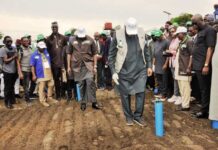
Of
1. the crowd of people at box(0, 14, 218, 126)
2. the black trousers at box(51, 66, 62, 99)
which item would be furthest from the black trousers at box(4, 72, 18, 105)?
the black trousers at box(51, 66, 62, 99)

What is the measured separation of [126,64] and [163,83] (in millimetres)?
3590

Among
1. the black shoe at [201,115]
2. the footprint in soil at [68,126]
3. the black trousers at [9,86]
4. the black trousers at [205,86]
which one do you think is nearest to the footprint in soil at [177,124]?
the black shoe at [201,115]

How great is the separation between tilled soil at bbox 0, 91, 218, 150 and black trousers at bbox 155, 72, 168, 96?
2.65ft

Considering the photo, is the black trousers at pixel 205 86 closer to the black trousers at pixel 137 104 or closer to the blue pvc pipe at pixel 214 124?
the blue pvc pipe at pixel 214 124

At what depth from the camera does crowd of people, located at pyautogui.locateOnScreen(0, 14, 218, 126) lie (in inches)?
294

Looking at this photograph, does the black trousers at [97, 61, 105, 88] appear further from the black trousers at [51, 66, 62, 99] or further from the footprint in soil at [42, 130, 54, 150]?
the footprint in soil at [42, 130, 54, 150]

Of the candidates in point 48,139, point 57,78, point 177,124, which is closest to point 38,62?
point 57,78

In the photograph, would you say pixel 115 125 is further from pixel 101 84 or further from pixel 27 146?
pixel 101 84

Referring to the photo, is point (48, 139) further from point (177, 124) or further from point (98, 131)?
point (177, 124)

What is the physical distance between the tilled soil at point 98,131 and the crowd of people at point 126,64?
0.42 m

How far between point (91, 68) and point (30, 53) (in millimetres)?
3282

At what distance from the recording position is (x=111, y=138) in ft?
22.3

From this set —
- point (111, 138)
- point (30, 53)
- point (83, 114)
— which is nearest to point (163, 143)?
point (111, 138)

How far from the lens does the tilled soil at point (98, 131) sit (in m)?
6.46
